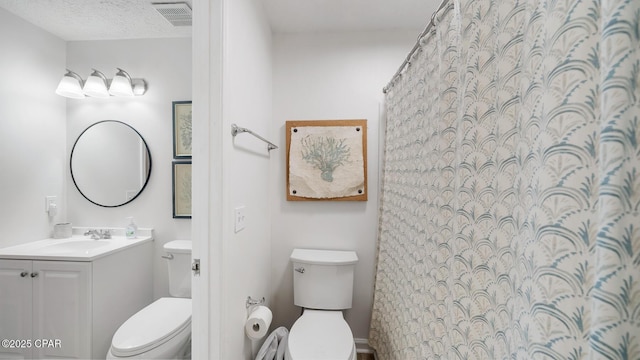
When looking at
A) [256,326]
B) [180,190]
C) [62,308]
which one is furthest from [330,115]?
[62,308]

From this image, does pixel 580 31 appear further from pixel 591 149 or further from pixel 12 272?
pixel 12 272

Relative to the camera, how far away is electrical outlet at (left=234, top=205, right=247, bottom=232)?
1.08 m

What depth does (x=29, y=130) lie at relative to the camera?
1808 mm

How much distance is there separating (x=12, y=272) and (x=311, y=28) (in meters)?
2.53

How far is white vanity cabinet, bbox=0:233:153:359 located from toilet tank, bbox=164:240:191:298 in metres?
0.36

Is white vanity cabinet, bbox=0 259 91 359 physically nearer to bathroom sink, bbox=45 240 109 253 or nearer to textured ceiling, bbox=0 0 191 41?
bathroom sink, bbox=45 240 109 253

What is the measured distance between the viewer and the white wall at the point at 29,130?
1.67 metres

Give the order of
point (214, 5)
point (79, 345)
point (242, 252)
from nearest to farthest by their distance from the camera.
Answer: point (214, 5) → point (242, 252) → point (79, 345)

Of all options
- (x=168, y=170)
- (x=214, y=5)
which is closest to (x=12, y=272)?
(x=168, y=170)

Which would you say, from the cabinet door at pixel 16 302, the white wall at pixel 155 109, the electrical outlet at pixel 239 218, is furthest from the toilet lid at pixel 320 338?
the cabinet door at pixel 16 302

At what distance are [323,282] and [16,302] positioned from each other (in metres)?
1.94

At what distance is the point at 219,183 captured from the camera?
0.92 meters

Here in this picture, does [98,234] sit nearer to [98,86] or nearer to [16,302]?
[16,302]

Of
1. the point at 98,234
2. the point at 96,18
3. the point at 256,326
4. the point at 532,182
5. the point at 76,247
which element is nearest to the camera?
the point at 532,182
